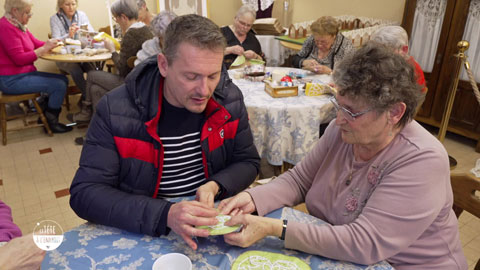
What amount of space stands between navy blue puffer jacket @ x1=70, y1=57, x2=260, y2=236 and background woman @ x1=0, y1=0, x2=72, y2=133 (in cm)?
320

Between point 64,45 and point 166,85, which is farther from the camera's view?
point 64,45

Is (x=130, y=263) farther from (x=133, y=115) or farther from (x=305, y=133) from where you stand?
(x=305, y=133)

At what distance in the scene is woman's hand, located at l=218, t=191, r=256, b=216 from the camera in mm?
1323

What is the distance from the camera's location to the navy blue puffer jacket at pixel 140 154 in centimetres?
122

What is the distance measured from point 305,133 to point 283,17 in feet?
Answer: 16.5

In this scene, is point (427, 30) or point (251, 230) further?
point (427, 30)

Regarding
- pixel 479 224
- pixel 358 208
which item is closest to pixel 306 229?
pixel 358 208

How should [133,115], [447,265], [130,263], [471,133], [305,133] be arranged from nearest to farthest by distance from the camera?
[130,263], [447,265], [133,115], [305,133], [471,133]

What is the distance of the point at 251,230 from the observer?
114cm

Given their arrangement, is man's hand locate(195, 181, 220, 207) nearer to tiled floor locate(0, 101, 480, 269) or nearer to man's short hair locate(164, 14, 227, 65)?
man's short hair locate(164, 14, 227, 65)

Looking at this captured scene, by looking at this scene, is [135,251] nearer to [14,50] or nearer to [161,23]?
[161,23]

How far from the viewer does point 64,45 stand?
4477 mm

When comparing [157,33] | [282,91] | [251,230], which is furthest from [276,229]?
[157,33]

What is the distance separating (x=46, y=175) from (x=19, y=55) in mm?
1504
